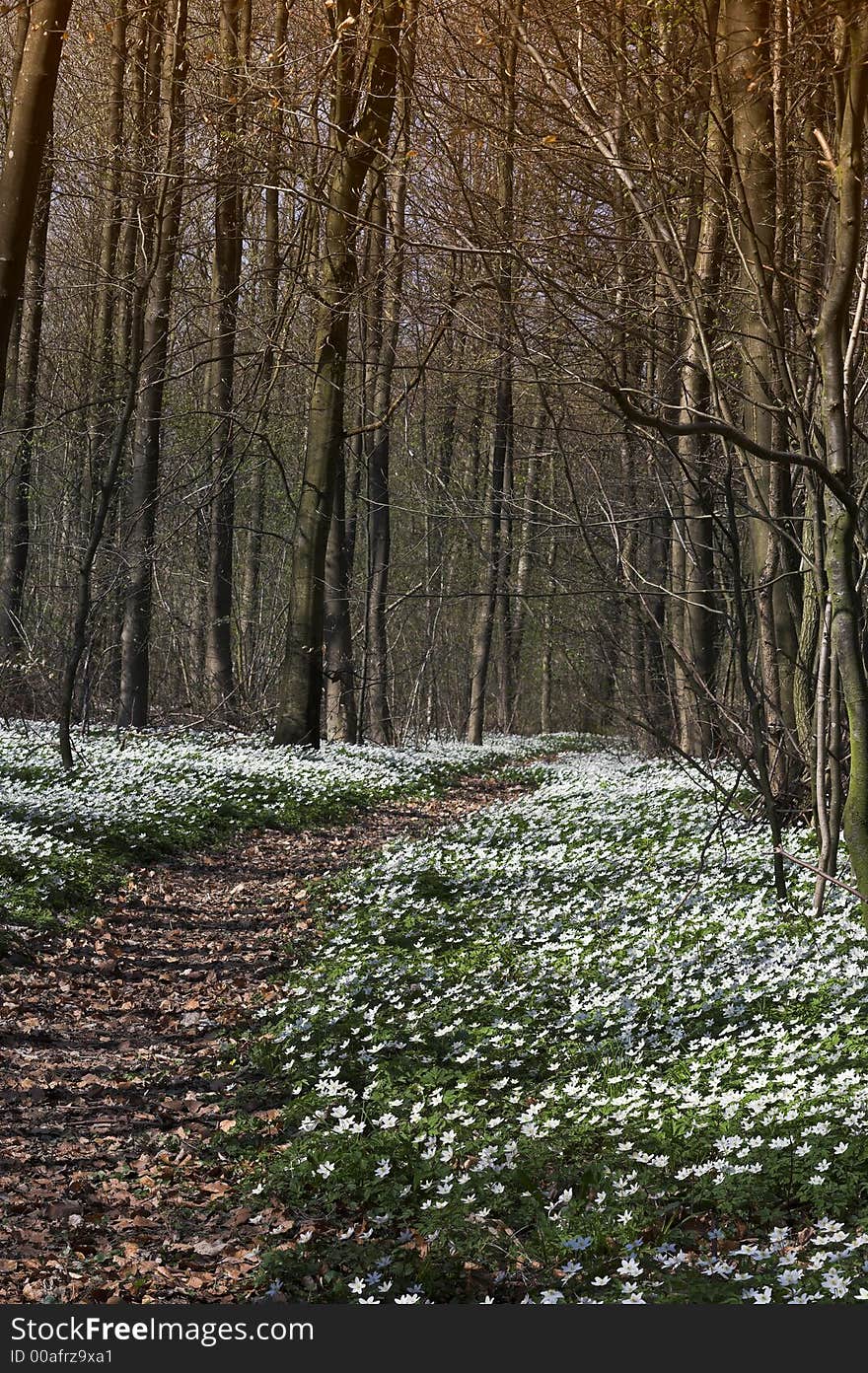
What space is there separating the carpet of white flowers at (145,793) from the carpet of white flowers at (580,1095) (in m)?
2.23

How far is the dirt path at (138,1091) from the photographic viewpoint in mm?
3959

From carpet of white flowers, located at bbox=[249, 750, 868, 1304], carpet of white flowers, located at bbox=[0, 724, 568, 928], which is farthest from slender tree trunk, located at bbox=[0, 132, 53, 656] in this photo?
carpet of white flowers, located at bbox=[249, 750, 868, 1304]

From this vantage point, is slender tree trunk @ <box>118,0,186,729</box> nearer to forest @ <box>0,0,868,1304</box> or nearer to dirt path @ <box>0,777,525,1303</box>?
forest @ <box>0,0,868,1304</box>

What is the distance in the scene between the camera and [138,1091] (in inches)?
220

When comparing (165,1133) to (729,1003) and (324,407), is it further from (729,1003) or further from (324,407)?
(324,407)

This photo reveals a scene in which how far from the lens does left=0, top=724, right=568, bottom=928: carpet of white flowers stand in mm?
8781

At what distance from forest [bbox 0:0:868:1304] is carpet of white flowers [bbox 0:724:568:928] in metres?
0.07

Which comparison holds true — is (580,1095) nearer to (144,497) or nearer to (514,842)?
(514,842)

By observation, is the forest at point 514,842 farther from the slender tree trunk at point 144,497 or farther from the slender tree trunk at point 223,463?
the slender tree trunk at point 223,463

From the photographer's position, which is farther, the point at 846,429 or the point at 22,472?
the point at 22,472

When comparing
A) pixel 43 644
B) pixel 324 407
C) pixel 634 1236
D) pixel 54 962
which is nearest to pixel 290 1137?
pixel 634 1236

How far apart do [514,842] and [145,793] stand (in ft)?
13.0

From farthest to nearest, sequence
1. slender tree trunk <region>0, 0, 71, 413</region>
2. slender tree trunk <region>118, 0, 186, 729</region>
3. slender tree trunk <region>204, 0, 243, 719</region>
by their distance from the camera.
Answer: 1. slender tree trunk <region>204, 0, 243, 719</region>
2. slender tree trunk <region>118, 0, 186, 729</region>
3. slender tree trunk <region>0, 0, 71, 413</region>

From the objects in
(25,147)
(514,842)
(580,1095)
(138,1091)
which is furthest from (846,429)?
(25,147)
